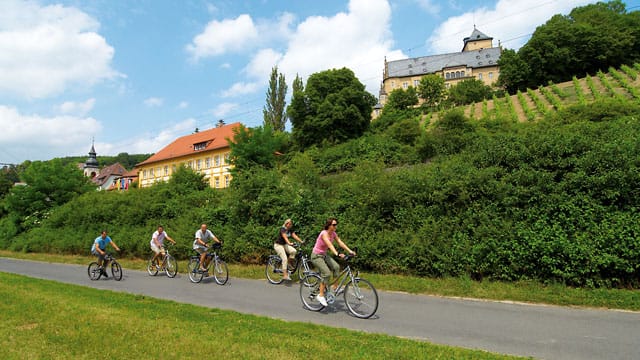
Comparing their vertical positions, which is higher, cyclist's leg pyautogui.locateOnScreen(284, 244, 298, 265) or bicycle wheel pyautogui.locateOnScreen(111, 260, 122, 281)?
cyclist's leg pyautogui.locateOnScreen(284, 244, 298, 265)

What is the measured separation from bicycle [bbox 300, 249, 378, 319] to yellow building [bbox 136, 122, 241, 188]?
157 feet

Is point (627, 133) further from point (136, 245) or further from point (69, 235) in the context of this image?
point (69, 235)

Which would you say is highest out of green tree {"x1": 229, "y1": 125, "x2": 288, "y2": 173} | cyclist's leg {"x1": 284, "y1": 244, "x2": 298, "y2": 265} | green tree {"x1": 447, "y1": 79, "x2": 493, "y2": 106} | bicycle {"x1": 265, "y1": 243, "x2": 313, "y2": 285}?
green tree {"x1": 447, "y1": 79, "x2": 493, "y2": 106}

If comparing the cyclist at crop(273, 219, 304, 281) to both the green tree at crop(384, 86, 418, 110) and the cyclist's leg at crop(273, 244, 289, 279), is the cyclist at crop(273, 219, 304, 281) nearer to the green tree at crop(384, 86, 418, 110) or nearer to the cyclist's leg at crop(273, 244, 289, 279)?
the cyclist's leg at crop(273, 244, 289, 279)

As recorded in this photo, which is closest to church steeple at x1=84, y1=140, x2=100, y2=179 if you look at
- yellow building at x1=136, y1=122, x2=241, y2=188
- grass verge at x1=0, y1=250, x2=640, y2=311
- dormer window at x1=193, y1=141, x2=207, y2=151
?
yellow building at x1=136, y1=122, x2=241, y2=188

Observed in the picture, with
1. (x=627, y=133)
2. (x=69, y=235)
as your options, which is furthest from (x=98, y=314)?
(x=69, y=235)

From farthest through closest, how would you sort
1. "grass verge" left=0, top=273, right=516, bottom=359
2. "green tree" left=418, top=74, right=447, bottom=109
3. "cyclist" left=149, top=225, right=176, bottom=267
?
"green tree" left=418, top=74, right=447, bottom=109 < "cyclist" left=149, top=225, right=176, bottom=267 < "grass verge" left=0, top=273, right=516, bottom=359

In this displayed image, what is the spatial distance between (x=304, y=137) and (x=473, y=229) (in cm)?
4374

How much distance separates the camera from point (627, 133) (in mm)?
10367

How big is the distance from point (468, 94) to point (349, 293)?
242 feet

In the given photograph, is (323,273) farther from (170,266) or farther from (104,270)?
(104,270)

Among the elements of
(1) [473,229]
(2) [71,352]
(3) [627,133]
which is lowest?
(2) [71,352]

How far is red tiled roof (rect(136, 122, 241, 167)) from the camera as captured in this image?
61.0 meters

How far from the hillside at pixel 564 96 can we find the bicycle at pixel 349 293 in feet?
127
